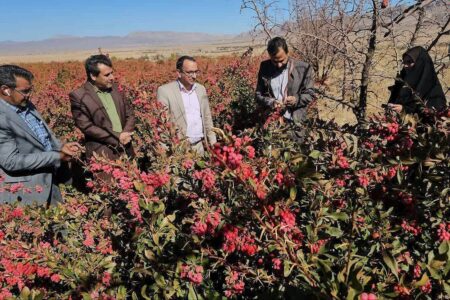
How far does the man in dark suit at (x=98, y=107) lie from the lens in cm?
338

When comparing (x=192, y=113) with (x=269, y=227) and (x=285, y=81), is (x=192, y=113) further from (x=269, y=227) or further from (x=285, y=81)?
(x=269, y=227)

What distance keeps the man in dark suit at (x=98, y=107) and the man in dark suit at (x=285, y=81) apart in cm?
138

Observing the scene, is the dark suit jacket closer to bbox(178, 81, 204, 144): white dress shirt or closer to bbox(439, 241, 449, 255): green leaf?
bbox(178, 81, 204, 144): white dress shirt

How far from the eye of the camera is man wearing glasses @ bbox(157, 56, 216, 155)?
3381 millimetres

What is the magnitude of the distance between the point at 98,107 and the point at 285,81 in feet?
5.75

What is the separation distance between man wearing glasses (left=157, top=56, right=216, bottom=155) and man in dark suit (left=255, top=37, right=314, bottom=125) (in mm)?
571

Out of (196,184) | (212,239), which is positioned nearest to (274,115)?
(196,184)

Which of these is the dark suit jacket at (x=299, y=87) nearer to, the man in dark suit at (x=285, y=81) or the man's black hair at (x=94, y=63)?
the man in dark suit at (x=285, y=81)

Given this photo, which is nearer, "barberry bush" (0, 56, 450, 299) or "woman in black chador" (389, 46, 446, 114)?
"barberry bush" (0, 56, 450, 299)

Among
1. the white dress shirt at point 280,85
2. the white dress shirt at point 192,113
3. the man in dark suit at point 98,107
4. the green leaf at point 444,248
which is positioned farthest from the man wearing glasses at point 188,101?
the green leaf at point 444,248

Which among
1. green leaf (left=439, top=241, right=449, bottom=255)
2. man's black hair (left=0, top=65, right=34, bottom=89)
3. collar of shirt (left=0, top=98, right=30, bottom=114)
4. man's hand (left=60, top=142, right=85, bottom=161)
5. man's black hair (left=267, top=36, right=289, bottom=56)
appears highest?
man's black hair (left=267, top=36, right=289, bottom=56)

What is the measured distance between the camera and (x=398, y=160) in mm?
1375

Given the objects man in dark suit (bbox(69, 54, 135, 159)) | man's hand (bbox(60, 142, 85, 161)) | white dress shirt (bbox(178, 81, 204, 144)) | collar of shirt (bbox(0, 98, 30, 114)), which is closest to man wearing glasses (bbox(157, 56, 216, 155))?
white dress shirt (bbox(178, 81, 204, 144))

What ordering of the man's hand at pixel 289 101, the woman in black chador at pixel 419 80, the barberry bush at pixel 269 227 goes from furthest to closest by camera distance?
the man's hand at pixel 289 101
the woman in black chador at pixel 419 80
the barberry bush at pixel 269 227
